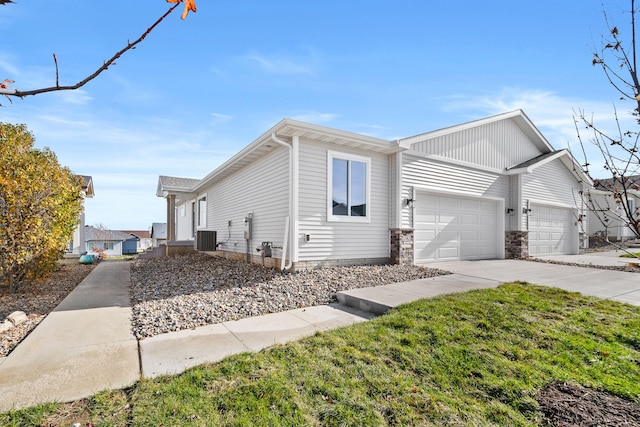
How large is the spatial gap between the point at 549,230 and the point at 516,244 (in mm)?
2798

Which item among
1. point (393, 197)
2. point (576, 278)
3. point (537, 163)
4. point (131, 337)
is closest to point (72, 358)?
point (131, 337)

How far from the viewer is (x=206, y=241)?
38.6 ft

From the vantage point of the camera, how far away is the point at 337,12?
454cm

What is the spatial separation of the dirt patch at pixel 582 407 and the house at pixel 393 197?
530cm

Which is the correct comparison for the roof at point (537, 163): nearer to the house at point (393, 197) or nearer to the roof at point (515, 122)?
the house at point (393, 197)

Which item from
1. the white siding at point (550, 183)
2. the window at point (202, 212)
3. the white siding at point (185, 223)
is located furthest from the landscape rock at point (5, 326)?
the white siding at point (550, 183)

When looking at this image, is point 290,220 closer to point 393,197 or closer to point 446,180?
point 393,197

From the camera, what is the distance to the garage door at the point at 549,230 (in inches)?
475

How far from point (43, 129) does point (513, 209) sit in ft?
41.2

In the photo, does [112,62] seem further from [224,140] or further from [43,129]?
[224,140]

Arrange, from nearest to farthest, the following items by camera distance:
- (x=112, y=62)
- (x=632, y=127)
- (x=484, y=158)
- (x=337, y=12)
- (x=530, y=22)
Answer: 1. (x=112, y=62)
2. (x=632, y=127)
3. (x=530, y=22)
4. (x=337, y=12)
5. (x=484, y=158)

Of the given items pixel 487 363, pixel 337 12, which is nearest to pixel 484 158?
pixel 337 12

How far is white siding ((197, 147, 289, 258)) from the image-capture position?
8008 mm

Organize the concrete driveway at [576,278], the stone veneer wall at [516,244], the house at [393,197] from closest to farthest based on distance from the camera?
1. the concrete driveway at [576,278]
2. the house at [393,197]
3. the stone veneer wall at [516,244]
